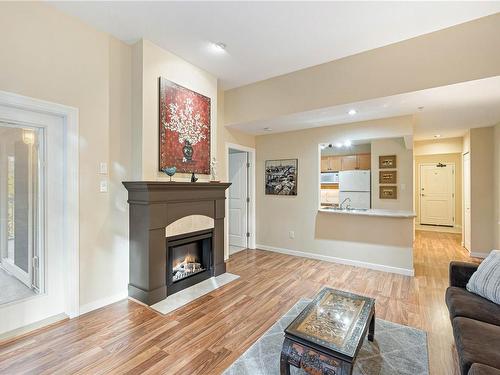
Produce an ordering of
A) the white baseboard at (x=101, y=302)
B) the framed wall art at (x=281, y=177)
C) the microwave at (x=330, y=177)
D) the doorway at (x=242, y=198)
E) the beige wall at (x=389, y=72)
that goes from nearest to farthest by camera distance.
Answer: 1. the beige wall at (x=389, y=72)
2. the white baseboard at (x=101, y=302)
3. the framed wall art at (x=281, y=177)
4. the doorway at (x=242, y=198)
5. the microwave at (x=330, y=177)

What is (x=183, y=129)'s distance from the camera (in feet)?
11.1

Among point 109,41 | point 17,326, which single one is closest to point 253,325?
point 17,326

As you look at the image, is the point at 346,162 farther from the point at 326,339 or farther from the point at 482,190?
the point at 326,339

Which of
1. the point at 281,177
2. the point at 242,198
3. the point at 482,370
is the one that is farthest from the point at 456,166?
the point at 482,370

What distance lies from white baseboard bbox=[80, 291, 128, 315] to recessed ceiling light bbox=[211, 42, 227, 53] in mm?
3177

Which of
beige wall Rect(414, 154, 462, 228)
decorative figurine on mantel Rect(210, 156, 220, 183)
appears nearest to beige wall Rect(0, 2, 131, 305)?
decorative figurine on mantel Rect(210, 156, 220, 183)

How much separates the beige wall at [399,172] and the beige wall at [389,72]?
1969 mm

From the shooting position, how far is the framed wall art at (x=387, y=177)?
4.77 meters

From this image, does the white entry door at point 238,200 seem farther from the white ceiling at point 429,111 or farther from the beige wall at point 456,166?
the beige wall at point 456,166

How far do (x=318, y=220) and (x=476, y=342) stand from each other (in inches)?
129

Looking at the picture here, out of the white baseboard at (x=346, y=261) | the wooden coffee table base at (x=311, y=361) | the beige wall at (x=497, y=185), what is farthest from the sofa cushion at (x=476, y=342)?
the beige wall at (x=497, y=185)

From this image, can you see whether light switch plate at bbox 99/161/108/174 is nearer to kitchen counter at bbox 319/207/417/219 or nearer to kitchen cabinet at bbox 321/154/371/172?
kitchen counter at bbox 319/207/417/219

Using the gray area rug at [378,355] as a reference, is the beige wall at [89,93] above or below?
above

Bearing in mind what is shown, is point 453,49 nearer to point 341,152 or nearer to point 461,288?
point 461,288
